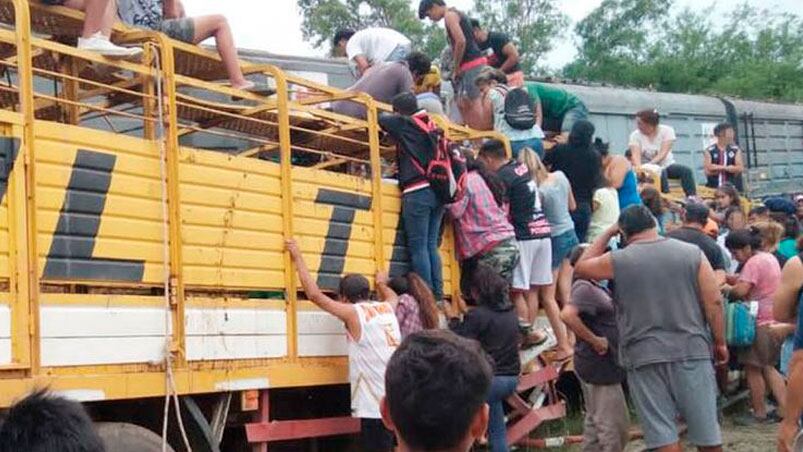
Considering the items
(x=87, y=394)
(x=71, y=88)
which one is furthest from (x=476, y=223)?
(x=87, y=394)

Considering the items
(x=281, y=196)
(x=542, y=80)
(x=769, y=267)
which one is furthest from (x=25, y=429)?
(x=542, y=80)

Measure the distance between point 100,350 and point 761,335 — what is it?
6374mm

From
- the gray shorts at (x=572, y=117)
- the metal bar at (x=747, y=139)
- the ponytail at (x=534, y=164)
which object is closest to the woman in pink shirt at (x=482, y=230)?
the ponytail at (x=534, y=164)

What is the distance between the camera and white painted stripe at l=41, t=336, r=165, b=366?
4.79 metres

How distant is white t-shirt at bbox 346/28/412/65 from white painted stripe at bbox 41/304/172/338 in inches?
165

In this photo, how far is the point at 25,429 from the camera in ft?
7.61

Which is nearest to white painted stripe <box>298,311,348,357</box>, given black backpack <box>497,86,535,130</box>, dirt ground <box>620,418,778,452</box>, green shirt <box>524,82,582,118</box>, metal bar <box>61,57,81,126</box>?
metal bar <box>61,57,81,126</box>

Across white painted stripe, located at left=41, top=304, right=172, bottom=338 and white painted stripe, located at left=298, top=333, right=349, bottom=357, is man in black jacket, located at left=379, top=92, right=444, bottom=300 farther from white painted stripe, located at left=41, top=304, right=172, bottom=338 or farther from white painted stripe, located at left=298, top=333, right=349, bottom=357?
white painted stripe, located at left=41, top=304, right=172, bottom=338

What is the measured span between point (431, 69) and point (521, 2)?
34.8 meters

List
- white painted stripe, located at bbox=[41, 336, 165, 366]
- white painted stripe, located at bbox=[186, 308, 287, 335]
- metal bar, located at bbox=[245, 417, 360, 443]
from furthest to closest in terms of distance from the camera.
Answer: metal bar, located at bbox=[245, 417, 360, 443] < white painted stripe, located at bbox=[186, 308, 287, 335] < white painted stripe, located at bbox=[41, 336, 165, 366]

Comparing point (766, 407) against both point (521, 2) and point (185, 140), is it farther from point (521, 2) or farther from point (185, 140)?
point (521, 2)

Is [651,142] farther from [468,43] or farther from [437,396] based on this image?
[437,396]

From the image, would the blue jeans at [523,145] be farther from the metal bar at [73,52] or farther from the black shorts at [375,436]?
the metal bar at [73,52]

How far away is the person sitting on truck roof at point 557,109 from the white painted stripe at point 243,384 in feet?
17.5
